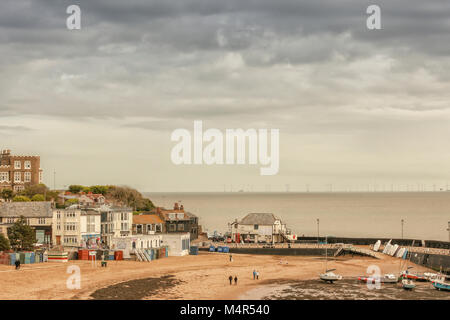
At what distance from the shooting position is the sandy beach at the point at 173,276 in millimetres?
61875

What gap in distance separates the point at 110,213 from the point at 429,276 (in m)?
54.5

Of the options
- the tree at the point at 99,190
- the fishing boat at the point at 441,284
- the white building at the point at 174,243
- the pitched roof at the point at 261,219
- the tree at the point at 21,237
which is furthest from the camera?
the tree at the point at 99,190

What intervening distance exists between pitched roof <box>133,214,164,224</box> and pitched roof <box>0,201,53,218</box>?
1831 centimetres

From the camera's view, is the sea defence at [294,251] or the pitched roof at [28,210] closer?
the pitched roof at [28,210]

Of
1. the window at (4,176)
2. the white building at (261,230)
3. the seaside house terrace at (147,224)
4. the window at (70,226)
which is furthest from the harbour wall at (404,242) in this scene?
the window at (4,176)

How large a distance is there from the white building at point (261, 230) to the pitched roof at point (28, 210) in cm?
3837

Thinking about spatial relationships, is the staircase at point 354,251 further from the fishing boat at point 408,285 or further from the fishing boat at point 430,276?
the fishing boat at point 408,285

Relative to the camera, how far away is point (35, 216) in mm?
99500

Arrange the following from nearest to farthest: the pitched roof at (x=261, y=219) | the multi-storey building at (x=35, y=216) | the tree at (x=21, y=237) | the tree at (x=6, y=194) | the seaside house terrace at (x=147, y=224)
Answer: the tree at (x=21, y=237)
the multi-storey building at (x=35, y=216)
the seaside house terrace at (x=147, y=224)
the pitched roof at (x=261, y=219)
the tree at (x=6, y=194)

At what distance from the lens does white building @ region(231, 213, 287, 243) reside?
118m

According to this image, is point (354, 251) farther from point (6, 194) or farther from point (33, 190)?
point (33, 190)

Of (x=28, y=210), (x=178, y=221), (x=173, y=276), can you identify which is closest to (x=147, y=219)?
(x=178, y=221)
